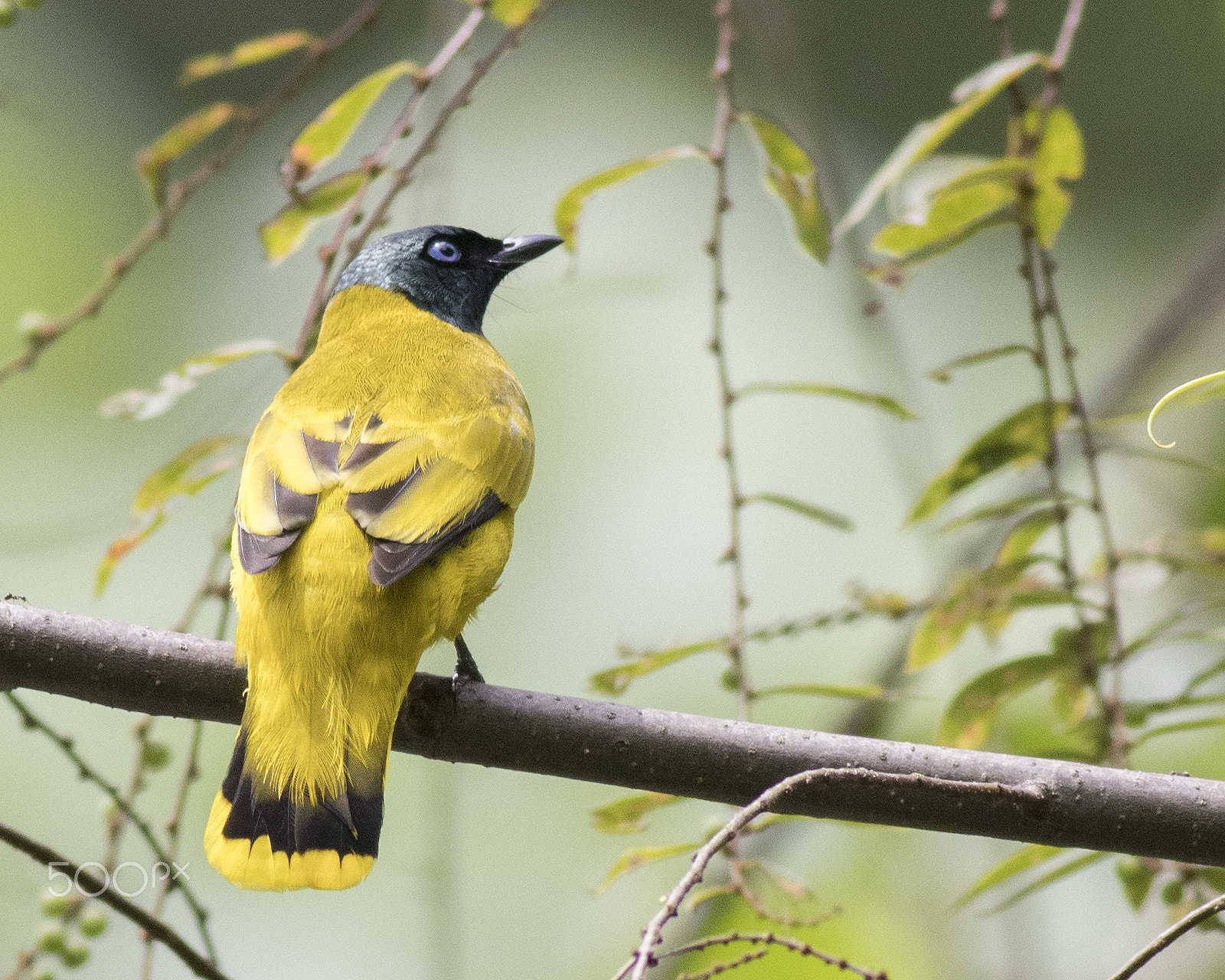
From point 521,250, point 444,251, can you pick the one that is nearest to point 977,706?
point 521,250

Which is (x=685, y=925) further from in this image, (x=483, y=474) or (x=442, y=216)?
(x=442, y=216)

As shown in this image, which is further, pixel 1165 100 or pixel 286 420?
pixel 1165 100

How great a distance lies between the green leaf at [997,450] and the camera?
8.25 feet

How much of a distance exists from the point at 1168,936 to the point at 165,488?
Result: 1.90 m

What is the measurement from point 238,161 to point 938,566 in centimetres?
503

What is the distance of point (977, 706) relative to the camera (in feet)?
7.88

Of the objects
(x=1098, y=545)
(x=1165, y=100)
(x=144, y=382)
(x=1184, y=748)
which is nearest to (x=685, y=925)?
(x=1184, y=748)

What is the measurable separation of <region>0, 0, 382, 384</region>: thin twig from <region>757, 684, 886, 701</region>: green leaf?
146 cm

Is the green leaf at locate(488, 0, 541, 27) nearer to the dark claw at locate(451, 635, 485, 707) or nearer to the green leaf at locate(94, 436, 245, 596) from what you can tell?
the green leaf at locate(94, 436, 245, 596)

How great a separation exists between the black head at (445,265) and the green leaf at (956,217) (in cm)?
146

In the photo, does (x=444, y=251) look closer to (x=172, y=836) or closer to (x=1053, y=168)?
(x=1053, y=168)

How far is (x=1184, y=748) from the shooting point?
12.7 feet

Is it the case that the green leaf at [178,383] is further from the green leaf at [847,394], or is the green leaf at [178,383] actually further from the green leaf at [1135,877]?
the green leaf at [1135,877]

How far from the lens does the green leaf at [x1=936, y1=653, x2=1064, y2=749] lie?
94.0 inches
